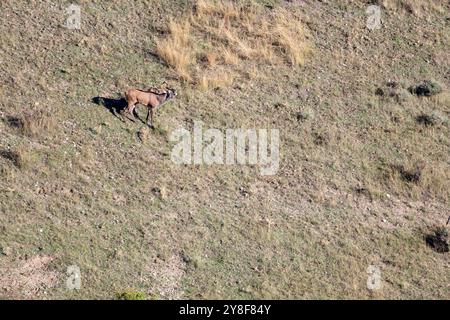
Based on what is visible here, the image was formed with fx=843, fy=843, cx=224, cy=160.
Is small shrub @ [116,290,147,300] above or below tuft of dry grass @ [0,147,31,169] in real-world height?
below

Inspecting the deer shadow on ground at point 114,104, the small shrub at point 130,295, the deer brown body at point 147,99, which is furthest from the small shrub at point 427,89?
the small shrub at point 130,295

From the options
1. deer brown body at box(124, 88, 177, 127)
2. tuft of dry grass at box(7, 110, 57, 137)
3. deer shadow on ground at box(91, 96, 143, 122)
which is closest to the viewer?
tuft of dry grass at box(7, 110, 57, 137)

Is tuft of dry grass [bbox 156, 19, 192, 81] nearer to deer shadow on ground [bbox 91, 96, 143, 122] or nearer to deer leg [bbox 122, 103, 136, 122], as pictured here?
deer shadow on ground [bbox 91, 96, 143, 122]

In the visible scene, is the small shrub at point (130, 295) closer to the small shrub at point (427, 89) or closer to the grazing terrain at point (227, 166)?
the grazing terrain at point (227, 166)

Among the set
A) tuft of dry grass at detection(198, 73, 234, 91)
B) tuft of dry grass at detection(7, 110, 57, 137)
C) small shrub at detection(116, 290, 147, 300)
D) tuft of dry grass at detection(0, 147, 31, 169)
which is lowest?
small shrub at detection(116, 290, 147, 300)

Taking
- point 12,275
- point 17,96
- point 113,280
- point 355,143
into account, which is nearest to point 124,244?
point 113,280

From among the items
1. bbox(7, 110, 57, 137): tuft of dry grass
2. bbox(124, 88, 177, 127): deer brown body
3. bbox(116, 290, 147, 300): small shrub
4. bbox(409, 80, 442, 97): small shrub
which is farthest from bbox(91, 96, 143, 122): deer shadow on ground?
bbox(409, 80, 442, 97): small shrub

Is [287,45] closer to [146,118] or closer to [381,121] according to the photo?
[381,121]

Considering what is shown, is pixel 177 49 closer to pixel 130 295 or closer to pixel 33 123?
pixel 33 123
